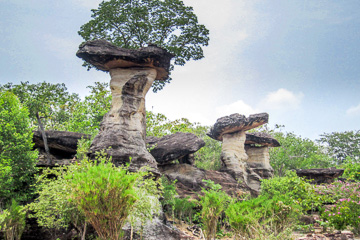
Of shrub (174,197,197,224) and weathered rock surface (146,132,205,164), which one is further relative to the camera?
weathered rock surface (146,132,205,164)

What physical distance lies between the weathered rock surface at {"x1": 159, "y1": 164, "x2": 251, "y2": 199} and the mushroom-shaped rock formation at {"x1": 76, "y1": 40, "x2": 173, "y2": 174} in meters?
3.27

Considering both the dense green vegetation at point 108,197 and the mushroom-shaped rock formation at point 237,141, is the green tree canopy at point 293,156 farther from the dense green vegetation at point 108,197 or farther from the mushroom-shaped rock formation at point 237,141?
the dense green vegetation at point 108,197

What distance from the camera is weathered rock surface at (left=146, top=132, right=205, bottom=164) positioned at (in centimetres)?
1366

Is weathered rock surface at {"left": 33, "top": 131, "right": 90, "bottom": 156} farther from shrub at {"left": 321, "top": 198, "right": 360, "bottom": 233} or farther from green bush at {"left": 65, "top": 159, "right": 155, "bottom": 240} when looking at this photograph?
shrub at {"left": 321, "top": 198, "right": 360, "bottom": 233}

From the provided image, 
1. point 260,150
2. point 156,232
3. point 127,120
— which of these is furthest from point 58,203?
point 260,150

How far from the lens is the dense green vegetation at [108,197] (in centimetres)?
424

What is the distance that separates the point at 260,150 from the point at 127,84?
11223 mm

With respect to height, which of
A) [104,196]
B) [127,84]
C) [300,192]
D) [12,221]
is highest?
[127,84]

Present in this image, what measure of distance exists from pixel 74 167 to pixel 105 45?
23.6ft

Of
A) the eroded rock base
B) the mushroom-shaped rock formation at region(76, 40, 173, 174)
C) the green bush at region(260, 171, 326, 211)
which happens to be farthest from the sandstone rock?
the green bush at region(260, 171, 326, 211)

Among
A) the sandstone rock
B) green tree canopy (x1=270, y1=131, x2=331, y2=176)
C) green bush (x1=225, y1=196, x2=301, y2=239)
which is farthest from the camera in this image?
green tree canopy (x1=270, y1=131, x2=331, y2=176)

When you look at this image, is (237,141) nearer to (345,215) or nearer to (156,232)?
(345,215)

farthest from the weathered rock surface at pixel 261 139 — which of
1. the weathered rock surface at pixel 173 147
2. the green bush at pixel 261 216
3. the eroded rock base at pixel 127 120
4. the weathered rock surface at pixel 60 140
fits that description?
the green bush at pixel 261 216

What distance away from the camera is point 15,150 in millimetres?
9523
